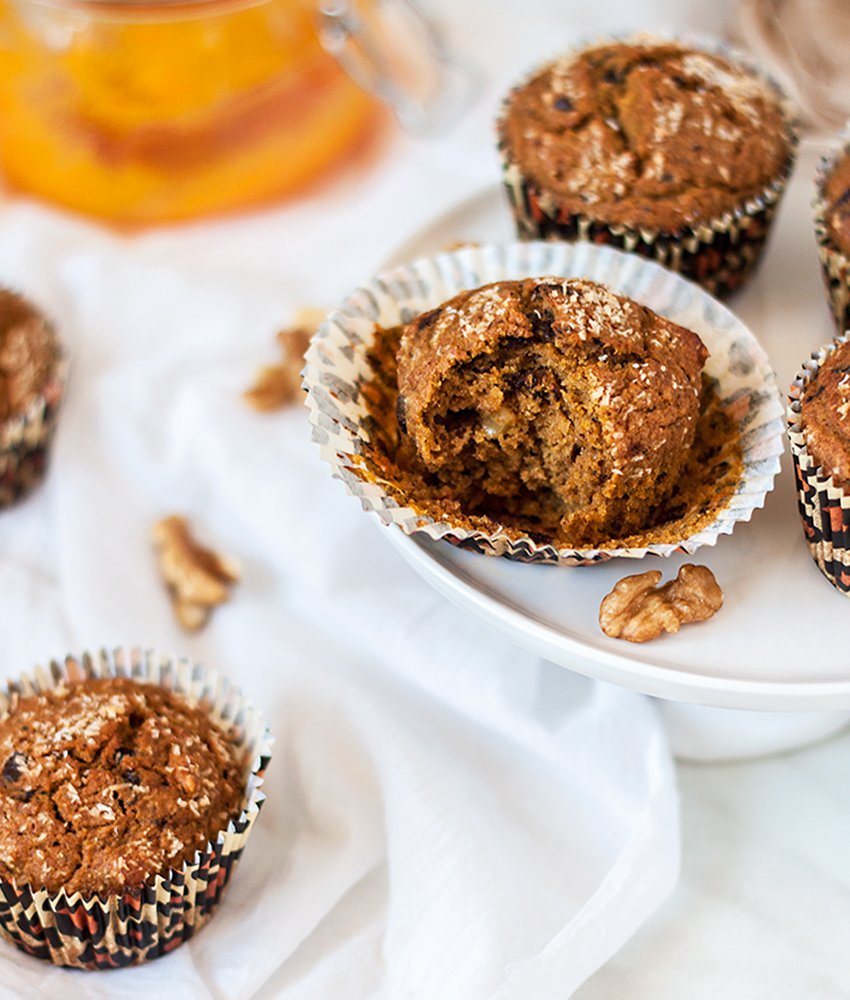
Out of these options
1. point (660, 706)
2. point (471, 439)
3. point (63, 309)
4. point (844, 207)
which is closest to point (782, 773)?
point (660, 706)

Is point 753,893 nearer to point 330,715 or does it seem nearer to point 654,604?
point 654,604

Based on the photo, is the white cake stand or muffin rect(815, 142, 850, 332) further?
muffin rect(815, 142, 850, 332)

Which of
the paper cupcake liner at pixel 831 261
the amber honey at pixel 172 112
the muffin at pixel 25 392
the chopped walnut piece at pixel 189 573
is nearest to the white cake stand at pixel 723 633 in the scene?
the paper cupcake liner at pixel 831 261

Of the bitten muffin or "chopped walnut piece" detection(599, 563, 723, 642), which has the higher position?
the bitten muffin

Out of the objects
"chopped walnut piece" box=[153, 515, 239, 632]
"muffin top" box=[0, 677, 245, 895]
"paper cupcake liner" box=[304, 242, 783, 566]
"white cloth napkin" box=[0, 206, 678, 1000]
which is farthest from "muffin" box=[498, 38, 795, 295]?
"muffin top" box=[0, 677, 245, 895]

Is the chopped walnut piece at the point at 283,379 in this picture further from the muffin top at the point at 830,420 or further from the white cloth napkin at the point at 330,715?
the muffin top at the point at 830,420

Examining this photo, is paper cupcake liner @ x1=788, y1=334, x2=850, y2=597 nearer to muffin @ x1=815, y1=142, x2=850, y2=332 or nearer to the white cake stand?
the white cake stand

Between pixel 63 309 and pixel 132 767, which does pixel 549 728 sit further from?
pixel 63 309
